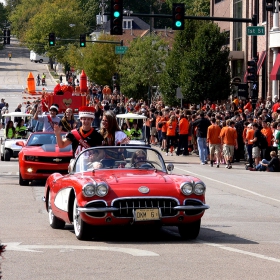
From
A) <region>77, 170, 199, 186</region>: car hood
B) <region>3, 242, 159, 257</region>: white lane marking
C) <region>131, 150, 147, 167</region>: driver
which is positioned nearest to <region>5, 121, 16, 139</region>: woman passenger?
<region>131, 150, 147, 167</region>: driver

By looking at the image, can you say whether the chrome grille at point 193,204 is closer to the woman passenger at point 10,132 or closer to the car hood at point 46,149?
the car hood at point 46,149

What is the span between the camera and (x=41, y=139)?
2253cm

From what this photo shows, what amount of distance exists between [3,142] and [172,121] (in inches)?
295

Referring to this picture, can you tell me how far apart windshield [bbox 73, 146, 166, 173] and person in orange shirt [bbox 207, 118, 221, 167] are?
1811 cm

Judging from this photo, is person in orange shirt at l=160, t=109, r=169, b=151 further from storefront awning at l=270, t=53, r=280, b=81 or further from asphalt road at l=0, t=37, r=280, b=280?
asphalt road at l=0, t=37, r=280, b=280

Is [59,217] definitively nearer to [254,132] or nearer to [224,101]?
[254,132]

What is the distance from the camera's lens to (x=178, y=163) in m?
32.2

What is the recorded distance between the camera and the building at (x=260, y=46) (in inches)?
1941

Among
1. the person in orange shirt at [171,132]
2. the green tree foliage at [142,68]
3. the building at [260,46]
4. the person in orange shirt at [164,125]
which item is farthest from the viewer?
the green tree foliage at [142,68]

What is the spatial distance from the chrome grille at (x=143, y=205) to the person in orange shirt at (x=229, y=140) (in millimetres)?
18388

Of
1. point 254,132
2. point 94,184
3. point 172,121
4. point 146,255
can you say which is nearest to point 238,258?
point 146,255

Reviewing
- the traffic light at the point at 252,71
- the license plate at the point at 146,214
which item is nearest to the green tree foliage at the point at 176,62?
the traffic light at the point at 252,71

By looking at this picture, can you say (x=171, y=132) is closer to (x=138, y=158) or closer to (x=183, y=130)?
(x=183, y=130)

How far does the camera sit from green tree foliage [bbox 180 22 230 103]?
4612 cm
